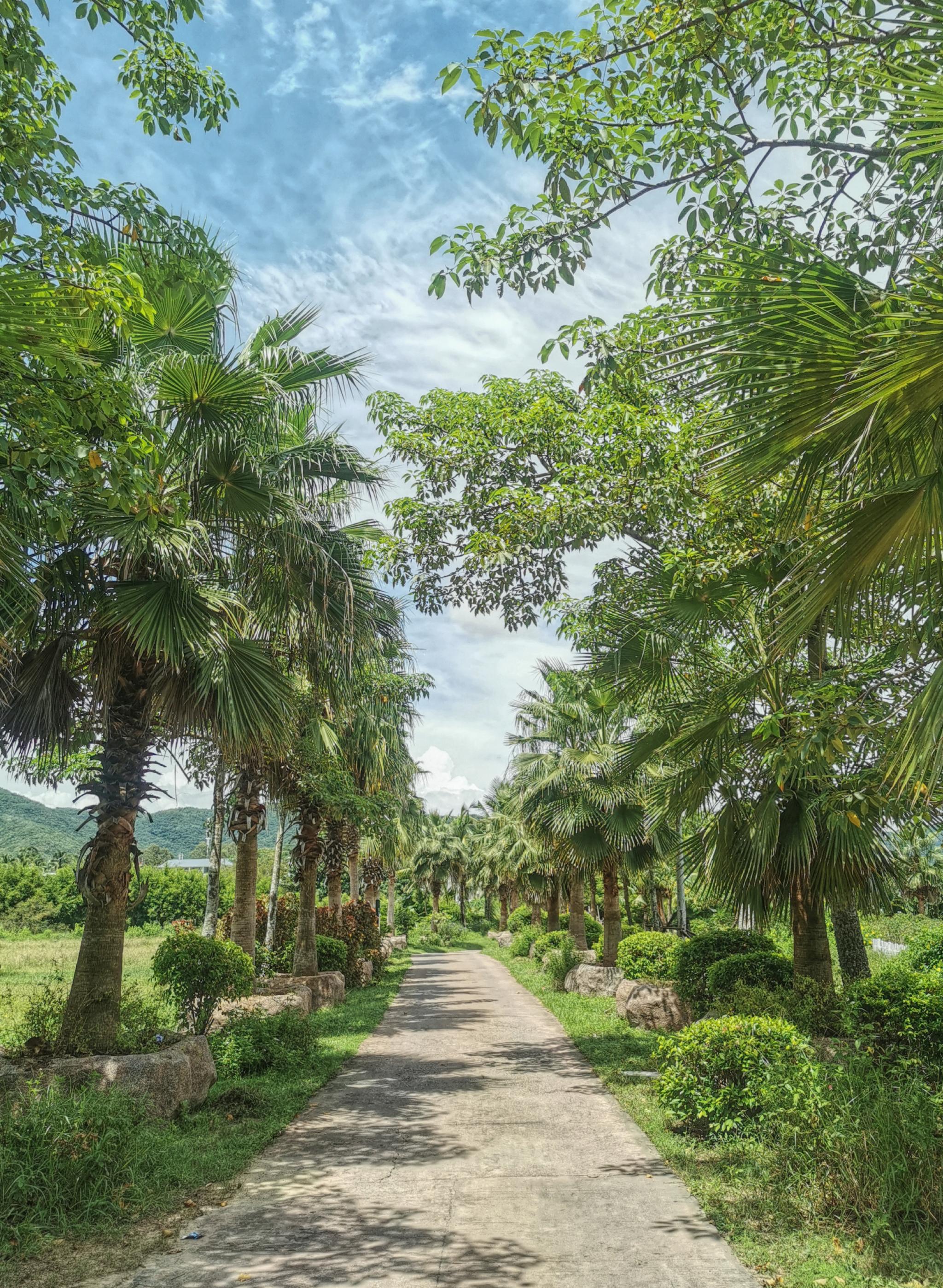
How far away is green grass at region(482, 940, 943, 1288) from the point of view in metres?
4.32

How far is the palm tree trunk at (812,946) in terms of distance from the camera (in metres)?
9.38

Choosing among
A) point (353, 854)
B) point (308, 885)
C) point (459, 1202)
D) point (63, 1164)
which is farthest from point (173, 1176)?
point (353, 854)

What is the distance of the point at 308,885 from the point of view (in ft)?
55.8

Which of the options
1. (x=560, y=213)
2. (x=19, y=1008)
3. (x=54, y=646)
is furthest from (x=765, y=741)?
(x=19, y=1008)

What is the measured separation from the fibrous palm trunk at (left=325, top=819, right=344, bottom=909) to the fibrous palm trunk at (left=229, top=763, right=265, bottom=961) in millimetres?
3360

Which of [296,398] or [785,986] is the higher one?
[296,398]

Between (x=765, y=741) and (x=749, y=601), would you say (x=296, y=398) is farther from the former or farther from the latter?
(x=765, y=741)

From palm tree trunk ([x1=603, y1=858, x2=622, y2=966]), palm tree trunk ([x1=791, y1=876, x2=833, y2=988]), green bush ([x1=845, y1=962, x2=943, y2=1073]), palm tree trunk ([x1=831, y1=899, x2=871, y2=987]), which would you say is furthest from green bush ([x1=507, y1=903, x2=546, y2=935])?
green bush ([x1=845, y1=962, x2=943, y2=1073])

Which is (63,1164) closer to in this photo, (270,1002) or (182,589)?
(182,589)

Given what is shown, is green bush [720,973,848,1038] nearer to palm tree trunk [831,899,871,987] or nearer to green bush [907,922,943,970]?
palm tree trunk [831,899,871,987]

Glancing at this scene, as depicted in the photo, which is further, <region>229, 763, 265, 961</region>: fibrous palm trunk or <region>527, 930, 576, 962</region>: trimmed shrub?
<region>527, 930, 576, 962</region>: trimmed shrub

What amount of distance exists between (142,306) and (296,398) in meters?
3.63

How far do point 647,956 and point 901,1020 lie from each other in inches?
371

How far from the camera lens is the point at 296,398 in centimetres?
876
